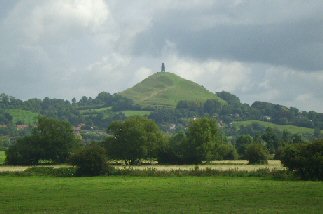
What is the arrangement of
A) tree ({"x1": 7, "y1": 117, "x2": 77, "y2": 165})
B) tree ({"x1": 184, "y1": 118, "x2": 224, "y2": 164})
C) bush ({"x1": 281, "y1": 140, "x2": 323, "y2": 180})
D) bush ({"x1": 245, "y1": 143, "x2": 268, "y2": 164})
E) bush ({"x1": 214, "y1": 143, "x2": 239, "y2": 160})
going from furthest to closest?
bush ({"x1": 214, "y1": 143, "x2": 239, "y2": 160})
tree ({"x1": 184, "y1": 118, "x2": 224, "y2": 164})
bush ({"x1": 245, "y1": 143, "x2": 268, "y2": 164})
tree ({"x1": 7, "y1": 117, "x2": 77, "y2": 165})
bush ({"x1": 281, "y1": 140, "x2": 323, "y2": 180})

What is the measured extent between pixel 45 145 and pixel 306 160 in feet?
217

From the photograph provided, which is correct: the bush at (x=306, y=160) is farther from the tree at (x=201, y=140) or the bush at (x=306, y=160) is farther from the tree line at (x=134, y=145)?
the tree at (x=201, y=140)

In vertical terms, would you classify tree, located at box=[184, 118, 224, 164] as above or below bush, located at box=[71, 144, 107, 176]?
above

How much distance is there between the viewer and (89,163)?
273 feet

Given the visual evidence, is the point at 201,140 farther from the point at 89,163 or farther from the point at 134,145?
the point at 89,163

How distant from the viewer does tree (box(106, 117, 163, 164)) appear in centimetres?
11450

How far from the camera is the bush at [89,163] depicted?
83000mm

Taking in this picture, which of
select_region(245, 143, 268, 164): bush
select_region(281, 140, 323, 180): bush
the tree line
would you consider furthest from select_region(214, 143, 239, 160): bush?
→ select_region(281, 140, 323, 180): bush

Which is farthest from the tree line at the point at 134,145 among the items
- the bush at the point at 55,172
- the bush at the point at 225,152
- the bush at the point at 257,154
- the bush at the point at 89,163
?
the bush at the point at 89,163

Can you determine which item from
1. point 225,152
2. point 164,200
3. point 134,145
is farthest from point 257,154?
point 164,200

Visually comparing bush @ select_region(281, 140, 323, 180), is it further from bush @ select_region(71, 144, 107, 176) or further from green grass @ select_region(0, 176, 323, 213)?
bush @ select_region(71, 144, 107, 176)

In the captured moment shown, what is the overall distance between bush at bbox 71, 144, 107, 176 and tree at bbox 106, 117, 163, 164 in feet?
100

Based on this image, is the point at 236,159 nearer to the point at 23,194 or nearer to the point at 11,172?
the point at 11,172

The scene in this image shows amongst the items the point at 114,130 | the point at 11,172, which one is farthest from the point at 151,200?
the point at 114,130
